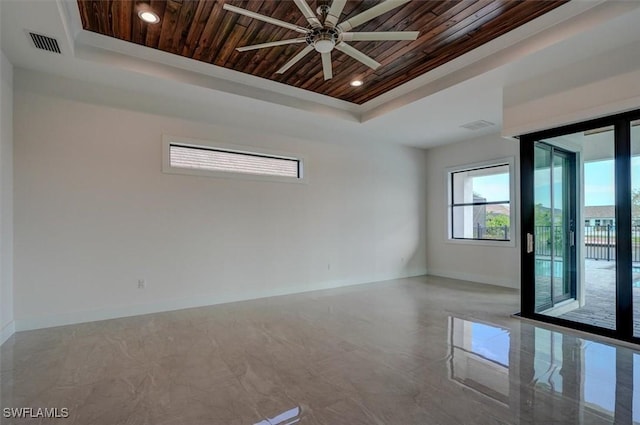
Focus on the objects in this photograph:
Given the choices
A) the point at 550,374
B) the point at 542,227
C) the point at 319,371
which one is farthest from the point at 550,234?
the point at 319,371

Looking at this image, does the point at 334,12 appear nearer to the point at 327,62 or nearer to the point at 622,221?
the point at 327,62

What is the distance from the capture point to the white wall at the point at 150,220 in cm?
383

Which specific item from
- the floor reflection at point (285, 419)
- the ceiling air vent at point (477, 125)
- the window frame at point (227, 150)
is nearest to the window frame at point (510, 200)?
the ceiling air vent at point (477, 125)

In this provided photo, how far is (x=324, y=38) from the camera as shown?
2836 mm

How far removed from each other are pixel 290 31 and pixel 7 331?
448cm

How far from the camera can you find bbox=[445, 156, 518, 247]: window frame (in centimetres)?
607

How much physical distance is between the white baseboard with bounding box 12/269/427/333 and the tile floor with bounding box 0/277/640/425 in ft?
0.51

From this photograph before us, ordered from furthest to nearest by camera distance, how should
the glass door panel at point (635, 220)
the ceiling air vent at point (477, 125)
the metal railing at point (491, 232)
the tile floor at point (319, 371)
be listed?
the metal railing at point (491, 232), the ceiling air vent at point (477, 125), the glass door panel at point (635, 220), the tile floor at point (319, 371)

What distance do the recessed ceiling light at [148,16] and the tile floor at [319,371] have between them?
328cm

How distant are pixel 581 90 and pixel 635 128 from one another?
2.14ft

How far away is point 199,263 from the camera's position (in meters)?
4.82

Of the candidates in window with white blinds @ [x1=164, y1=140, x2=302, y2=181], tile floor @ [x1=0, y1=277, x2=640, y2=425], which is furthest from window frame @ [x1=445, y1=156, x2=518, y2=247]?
window with white blinds @ [x1=164, y1=140, x2=302, y2=181]

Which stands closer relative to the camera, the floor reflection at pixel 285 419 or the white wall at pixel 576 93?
the floor reflection at pixel 285 419

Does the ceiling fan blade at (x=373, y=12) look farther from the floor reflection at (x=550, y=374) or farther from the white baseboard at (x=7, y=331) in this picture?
the white baseboard at (x=7, y=331)
